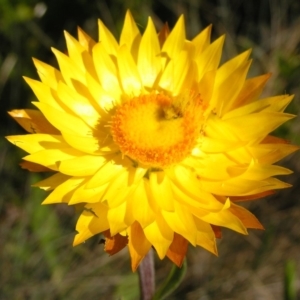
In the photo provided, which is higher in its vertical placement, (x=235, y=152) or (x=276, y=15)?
(x=276, y=15)

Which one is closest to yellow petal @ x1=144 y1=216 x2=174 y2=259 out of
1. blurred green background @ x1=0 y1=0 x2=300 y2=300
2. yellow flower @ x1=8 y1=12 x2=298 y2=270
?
yellow flower @ x1=8 y1=12 x2=298 y2=270

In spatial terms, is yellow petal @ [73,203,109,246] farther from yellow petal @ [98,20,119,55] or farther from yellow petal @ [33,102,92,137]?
yellow petal @ [98,20,119,55]

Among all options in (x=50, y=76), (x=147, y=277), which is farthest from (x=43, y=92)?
(x=147, y=277)

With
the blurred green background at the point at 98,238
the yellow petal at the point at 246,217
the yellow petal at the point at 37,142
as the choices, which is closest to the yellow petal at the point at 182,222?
the yellow petal at the point at 246,217

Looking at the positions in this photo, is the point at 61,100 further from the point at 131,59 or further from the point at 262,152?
the point at 262,152

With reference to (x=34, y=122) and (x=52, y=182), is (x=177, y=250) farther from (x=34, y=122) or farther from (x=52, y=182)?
(x=34, y=122)

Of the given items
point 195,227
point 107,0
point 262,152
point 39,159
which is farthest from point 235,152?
point 107,0
